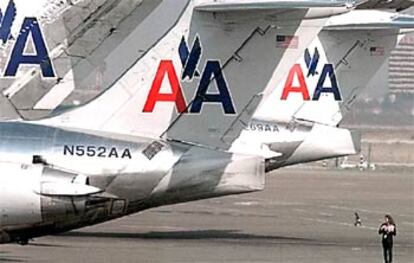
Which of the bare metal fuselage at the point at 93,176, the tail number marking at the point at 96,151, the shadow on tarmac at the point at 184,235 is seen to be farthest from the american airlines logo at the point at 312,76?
the tail number marking at the point at 96,151

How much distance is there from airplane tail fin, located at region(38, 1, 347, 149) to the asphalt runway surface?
15.5 ft

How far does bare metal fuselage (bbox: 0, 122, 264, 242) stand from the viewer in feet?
75.3

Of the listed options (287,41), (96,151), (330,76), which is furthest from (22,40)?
(330,76)

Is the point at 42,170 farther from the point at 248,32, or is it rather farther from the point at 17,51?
the point at 248,32

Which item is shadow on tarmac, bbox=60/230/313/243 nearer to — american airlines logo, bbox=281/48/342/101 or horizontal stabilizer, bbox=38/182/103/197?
american airlines logo, bbox=281/48/342/101

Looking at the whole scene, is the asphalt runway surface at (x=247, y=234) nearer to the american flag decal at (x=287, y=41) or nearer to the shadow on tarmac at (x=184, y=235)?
the shadow on tarmac at (x=184, y=235)

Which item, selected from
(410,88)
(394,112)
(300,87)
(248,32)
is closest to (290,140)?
(300,87)

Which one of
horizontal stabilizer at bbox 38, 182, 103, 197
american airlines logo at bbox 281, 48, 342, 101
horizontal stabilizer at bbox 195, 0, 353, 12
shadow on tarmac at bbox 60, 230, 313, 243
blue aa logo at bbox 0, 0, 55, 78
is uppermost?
american airlines logo at bbox 281, 48, 342, 101

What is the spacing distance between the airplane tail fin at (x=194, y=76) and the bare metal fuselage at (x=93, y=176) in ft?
2.20

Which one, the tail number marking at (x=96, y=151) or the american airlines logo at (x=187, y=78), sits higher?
the american airlines logo at (x=187, y=78)

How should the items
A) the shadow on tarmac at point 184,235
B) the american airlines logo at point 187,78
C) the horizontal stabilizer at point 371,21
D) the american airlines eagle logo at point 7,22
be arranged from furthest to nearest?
the shadow on tarmac at point 184,235
the horizontal stabilizer at point 371,21
the american airlines logo at point 187,78
the american airlines eagle logo at point 7,22

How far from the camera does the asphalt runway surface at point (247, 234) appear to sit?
31125mm

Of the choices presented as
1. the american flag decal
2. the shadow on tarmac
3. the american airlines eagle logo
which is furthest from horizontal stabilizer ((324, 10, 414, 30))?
the american airlines eagle logo

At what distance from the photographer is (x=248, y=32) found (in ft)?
85.4
